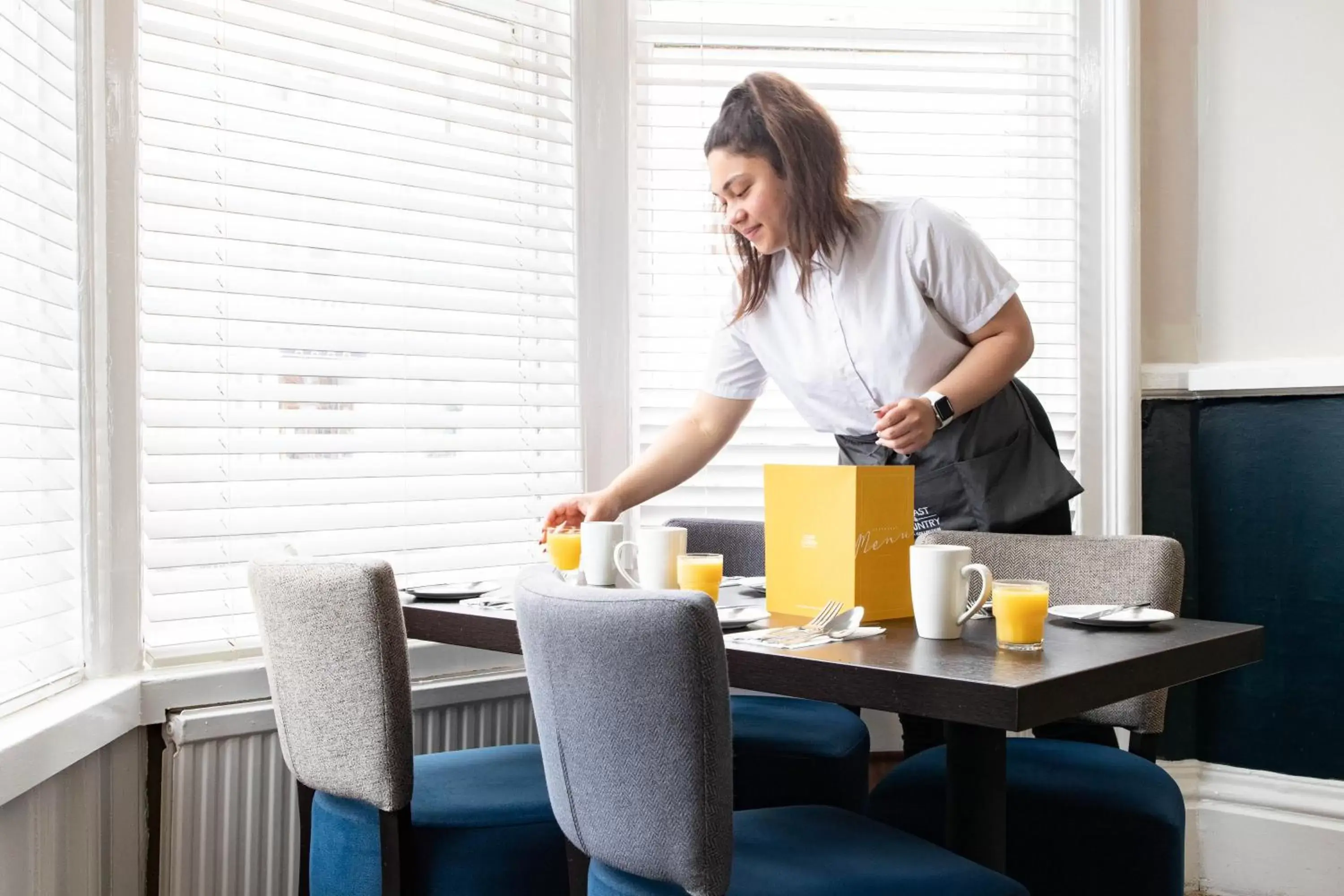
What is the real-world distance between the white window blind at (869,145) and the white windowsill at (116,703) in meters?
0.70

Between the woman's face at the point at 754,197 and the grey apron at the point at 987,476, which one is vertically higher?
the woman's face at the point at 754,197

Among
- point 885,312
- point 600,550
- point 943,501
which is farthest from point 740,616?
point 885,312

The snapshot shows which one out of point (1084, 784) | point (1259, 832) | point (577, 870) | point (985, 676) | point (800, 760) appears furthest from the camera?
point (1259, 832)

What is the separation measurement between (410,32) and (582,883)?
1.94m

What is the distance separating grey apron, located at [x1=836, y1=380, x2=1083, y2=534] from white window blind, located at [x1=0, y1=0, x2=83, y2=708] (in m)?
1.50

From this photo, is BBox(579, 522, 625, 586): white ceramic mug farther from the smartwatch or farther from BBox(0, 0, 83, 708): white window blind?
BBox(0, 0, 83, 708): white window blind

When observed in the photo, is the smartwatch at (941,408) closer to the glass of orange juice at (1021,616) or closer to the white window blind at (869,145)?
the glass of orange juice at (1021,616)

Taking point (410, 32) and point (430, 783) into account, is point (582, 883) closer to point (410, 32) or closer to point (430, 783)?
point (430, 783)

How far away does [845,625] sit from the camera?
1617 mm

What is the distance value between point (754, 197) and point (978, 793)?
1.25 m

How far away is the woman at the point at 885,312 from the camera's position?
7.46 feet

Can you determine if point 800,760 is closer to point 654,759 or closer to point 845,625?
point 845,625

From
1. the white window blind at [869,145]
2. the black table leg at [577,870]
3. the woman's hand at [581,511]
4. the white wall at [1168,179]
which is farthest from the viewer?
the white wall at [1168,179]

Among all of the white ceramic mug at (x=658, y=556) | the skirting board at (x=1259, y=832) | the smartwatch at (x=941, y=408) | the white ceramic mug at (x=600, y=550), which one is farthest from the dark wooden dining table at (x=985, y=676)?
the skirting board at (x=1259, y=832)
